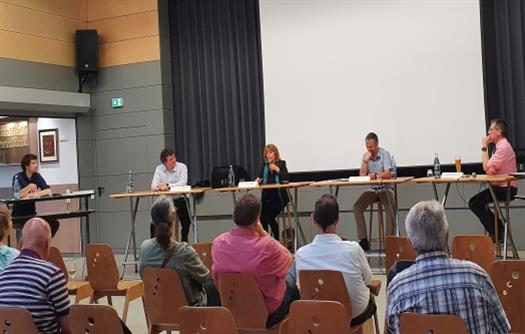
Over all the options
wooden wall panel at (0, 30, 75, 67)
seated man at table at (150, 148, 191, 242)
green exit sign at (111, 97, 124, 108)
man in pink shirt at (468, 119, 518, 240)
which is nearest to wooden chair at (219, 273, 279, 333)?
man in pink shirt at (468, 119, 518, 240)

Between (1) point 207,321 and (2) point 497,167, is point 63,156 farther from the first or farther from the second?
(1) point 207,321

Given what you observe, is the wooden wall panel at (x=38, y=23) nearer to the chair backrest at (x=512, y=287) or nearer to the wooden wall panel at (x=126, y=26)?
the wooden wall panel at (x=126, y=26)

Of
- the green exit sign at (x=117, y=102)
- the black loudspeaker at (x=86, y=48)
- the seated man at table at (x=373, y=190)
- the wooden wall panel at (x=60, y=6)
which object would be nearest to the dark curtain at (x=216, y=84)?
the green exit sign at (x=117, y=102)

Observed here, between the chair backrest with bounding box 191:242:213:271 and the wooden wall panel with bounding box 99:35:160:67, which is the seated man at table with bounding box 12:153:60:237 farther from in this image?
the chair backrest with bounding box 191:242:213:271

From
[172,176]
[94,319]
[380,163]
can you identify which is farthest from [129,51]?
[94,319]

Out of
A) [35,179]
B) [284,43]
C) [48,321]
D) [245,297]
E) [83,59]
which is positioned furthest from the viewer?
[83,59]

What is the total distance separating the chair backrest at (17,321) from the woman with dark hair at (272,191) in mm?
4676

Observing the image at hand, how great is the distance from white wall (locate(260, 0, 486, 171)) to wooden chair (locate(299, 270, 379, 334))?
4.44 meters

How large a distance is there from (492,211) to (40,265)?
4.79 meters

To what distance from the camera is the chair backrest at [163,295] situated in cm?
329

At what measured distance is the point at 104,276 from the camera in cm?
416

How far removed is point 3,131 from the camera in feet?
28.7

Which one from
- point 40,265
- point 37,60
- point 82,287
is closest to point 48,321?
point 40,265

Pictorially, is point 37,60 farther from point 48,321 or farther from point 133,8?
point 48,321
